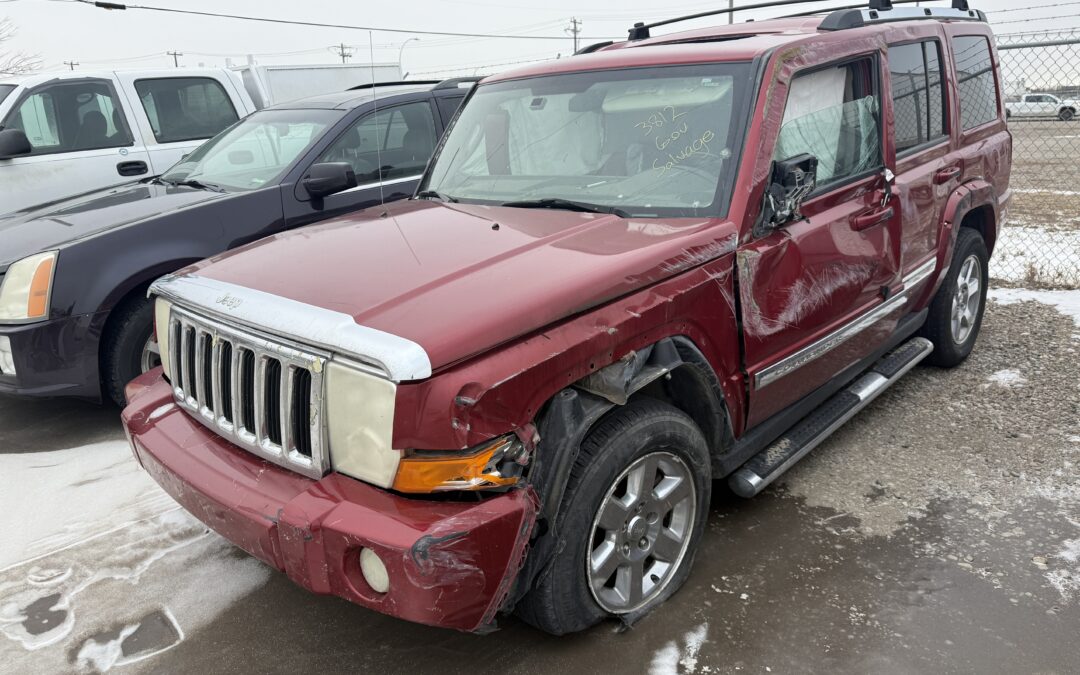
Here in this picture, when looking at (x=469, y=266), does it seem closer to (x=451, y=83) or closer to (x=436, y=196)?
(x=436, y=196)

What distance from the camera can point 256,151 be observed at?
17.8 feet

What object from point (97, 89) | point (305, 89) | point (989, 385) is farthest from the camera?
point (305, 89)

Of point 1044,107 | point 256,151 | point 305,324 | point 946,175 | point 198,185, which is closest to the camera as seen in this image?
point 305,324

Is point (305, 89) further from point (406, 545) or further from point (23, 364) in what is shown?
point (406, 545)

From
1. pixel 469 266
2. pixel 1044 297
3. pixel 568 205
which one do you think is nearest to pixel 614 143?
pixel 568 205

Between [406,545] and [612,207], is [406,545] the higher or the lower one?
the lower one

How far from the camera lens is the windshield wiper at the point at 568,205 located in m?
3.11

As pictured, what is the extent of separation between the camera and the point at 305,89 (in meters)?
9.35

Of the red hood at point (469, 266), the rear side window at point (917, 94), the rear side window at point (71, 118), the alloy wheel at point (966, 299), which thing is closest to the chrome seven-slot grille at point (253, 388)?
the red hood at point (469, 266)

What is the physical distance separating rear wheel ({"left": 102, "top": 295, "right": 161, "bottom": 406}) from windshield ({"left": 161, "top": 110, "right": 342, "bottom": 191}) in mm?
1030

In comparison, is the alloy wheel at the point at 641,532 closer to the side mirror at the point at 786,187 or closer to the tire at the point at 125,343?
the side mirror at the point at 786,187

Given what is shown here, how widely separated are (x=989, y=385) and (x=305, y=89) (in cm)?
762

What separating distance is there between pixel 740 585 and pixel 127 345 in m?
3.33

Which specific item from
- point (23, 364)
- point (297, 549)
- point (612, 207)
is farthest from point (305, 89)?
point (297, 549)
